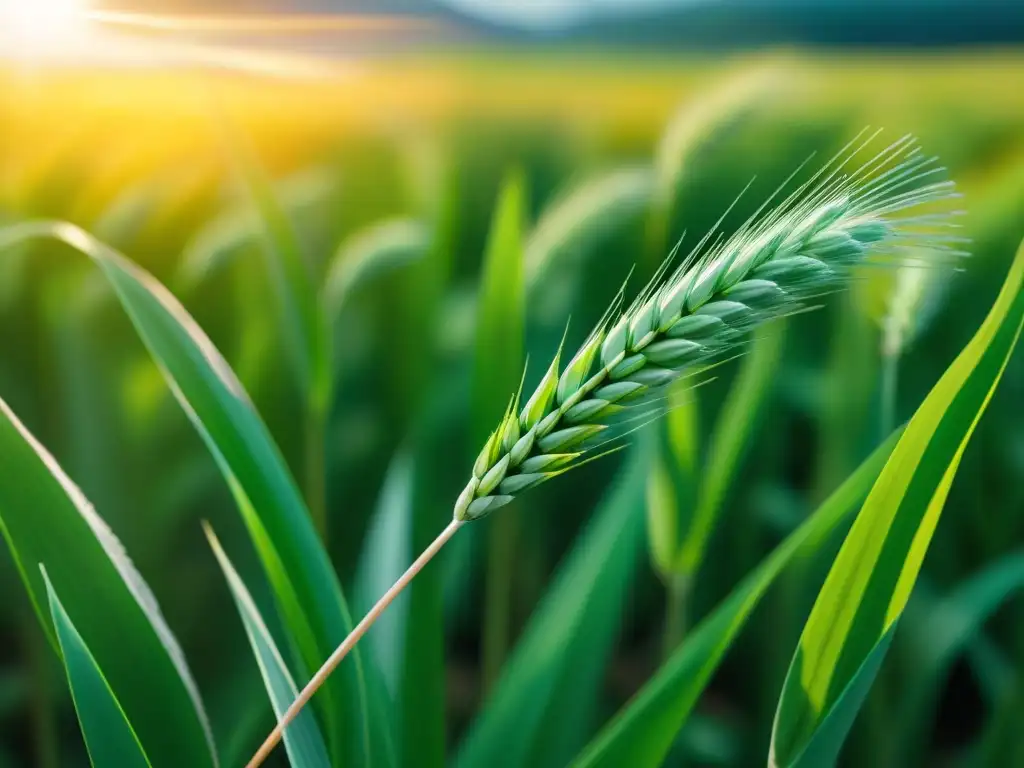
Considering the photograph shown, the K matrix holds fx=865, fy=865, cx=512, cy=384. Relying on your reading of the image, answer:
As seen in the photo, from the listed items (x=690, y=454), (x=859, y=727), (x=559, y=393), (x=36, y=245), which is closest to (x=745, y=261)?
(x=559, y=393)

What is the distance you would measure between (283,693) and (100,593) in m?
0.09

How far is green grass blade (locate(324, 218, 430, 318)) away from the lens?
523 mm

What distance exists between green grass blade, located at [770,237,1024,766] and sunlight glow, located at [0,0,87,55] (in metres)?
0.44

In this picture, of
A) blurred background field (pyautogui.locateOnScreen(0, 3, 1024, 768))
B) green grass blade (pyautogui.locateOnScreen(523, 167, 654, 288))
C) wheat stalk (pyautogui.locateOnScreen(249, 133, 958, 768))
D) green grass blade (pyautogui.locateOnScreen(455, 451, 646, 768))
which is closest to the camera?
wheat stalk (pyautogui.locateOnScreen(249, 133, 958, 768))

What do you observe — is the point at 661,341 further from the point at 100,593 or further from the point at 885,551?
the point at 100,593

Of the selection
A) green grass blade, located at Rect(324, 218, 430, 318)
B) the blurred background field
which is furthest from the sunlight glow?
green grass blade, located at Rect(324, 218, 430, 318)

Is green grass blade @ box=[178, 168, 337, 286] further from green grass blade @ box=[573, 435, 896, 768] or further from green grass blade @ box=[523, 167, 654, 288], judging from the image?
green grass blade @ box=[573, 435, 896, 768]

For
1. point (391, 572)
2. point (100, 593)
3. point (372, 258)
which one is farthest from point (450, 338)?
point (100, 593)

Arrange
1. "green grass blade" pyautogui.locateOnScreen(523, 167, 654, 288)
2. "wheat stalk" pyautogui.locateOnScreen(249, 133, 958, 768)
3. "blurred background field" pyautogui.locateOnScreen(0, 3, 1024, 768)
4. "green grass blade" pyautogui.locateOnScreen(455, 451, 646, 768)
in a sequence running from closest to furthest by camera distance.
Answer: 1. "wheat stalk" pyautogui.locateOnScreen(249, 133, 958, 768)
2. "green grass blade" pyautogui.locateOnScreen(455, 451, 646, 768)
3. "green grass blade" pyautogui.locateOnScreen(523, 167, 654, 288)
4. "blurred background field" pyautogui.locateOnScreen(0, 3, 1024, 768)

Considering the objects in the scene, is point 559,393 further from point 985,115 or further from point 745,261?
point 985,115

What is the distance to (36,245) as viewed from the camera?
72 centimetres

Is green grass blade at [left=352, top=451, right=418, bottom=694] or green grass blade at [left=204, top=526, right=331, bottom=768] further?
green grass blade at [left=352, top=451, right=418, bottom=694]

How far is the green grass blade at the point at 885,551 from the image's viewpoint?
29 cm

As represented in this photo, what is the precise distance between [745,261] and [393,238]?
31 centimetres
